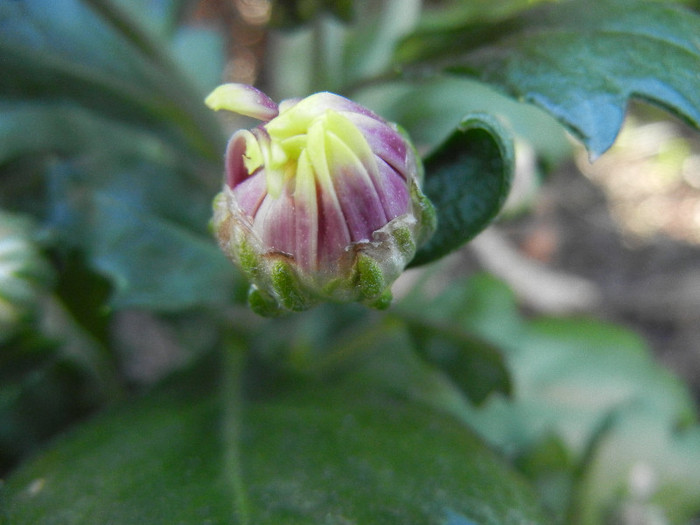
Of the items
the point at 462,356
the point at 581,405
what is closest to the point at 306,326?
the point at 462,356

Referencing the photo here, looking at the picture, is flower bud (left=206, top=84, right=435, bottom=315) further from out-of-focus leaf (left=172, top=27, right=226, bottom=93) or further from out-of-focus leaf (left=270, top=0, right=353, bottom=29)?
out-of-focus leaf (left=172, top=27, right=226, bottom=93)

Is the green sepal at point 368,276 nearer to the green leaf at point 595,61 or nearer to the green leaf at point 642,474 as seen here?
the green leaf at point 595,61

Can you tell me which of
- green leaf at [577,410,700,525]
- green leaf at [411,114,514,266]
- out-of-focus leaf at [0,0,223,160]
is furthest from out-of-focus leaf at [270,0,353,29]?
green leaf at [577,410,700,525]

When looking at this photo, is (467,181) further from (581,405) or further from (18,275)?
(581,405)

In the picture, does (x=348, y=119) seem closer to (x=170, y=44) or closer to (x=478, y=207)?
(x=478, y=207)

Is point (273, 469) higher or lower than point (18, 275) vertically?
lower

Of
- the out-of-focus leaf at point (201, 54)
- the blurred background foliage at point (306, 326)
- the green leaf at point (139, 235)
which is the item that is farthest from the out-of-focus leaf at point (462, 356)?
the out-of-focus leaf at point (201, 54)
